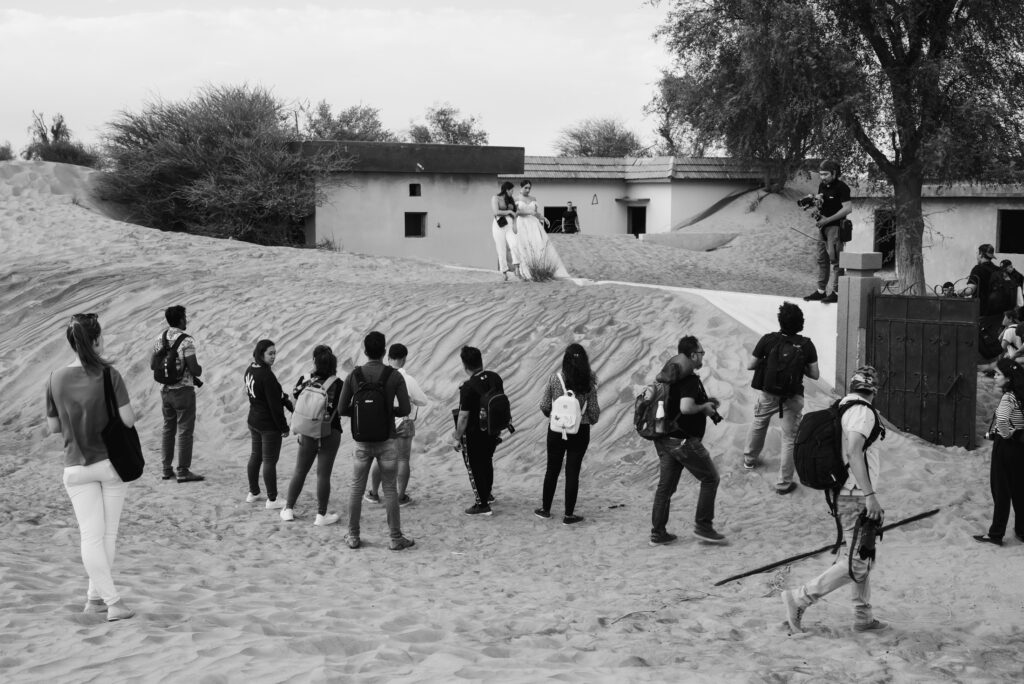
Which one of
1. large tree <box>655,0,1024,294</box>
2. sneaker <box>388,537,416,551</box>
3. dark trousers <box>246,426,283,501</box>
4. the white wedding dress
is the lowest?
sneaker <box>388,537,416,551</box>

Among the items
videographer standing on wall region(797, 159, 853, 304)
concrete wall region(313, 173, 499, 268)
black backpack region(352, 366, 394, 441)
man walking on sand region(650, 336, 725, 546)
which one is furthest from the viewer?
concrete wall region(313, 173, 499, 268)

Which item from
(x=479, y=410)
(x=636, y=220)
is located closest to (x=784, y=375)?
(x=479, y=410)

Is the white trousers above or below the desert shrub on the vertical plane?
below

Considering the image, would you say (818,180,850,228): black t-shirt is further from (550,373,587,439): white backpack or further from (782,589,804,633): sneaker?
(782,589,804,633): sneaker

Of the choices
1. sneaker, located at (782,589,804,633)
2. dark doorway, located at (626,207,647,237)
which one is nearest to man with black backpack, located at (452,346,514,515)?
sneaker, located at (782,589,804,633)

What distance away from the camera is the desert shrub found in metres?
24.2

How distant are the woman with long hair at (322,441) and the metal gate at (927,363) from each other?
5.64 m

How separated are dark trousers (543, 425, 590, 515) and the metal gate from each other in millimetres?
3663

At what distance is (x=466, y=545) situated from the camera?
30.3 ft

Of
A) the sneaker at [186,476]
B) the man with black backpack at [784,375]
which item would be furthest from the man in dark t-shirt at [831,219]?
the sneaker at [186,476]

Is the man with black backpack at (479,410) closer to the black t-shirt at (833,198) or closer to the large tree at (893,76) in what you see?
the black t-shirt at (833,198)

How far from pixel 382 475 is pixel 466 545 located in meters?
1.05

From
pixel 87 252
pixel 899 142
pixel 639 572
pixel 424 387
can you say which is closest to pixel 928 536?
pixel 639 572

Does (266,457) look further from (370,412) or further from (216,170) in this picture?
(216,170)
